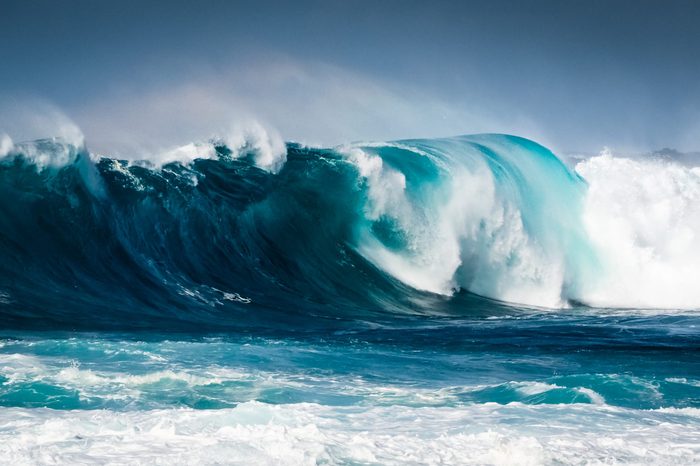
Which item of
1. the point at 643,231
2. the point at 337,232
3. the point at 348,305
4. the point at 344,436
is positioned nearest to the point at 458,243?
the point at 337,232

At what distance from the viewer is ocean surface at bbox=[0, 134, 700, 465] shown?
430 centimetres

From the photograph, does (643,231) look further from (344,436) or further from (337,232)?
(344,436)

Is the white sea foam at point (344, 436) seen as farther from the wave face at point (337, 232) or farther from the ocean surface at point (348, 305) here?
the wave face at point (337, 232)

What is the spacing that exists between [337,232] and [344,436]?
35.7 feet

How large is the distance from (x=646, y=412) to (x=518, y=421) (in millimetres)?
1182

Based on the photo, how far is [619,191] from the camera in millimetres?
17047

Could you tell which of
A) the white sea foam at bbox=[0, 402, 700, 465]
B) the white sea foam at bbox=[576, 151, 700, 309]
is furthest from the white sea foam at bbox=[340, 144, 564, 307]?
the white sea foam at bbox=[0, 402, 700, 465]

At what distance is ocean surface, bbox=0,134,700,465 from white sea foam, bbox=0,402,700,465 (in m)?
0.02

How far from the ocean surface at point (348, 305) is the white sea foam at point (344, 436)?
0.08 ft

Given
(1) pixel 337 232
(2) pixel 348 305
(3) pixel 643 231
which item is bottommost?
(2) pixel 348 305

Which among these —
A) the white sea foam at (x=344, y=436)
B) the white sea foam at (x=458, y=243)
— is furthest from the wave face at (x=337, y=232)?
the white sea foam at (x=344, y=436)

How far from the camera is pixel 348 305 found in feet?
39.6

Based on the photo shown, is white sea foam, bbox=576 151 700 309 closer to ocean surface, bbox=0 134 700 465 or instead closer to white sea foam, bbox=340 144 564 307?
ocean surface, bbox=0 134 700 465

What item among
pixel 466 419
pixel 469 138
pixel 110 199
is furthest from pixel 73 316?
pixel 469 138
